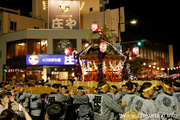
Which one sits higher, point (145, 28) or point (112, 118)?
point (145, 28)

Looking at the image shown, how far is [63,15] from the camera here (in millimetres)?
33688

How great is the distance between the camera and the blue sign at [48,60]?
31.6m

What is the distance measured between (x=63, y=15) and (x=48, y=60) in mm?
6759

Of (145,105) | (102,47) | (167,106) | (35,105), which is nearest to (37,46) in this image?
(102,47)

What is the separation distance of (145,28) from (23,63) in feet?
92.6

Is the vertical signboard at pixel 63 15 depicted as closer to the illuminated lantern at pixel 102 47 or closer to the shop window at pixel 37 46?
the shop window at pixel 37 46

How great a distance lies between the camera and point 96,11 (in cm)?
3744

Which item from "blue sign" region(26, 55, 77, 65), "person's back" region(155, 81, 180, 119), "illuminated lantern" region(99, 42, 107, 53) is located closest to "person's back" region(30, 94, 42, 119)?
"person's back" region(155, 81, 180, 119)

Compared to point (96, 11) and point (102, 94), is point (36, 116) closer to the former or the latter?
point (102, 94)

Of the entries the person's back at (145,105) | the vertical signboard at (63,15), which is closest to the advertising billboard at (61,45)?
the vertical signboard at (63,15)

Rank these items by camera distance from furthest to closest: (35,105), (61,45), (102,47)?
(61,45)
(102,47)
(35,105)

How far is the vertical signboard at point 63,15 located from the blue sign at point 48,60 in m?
4.47

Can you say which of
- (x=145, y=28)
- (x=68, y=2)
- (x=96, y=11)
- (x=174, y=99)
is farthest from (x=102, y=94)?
(x=145, y=28)

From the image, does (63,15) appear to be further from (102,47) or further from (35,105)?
(35,105)
